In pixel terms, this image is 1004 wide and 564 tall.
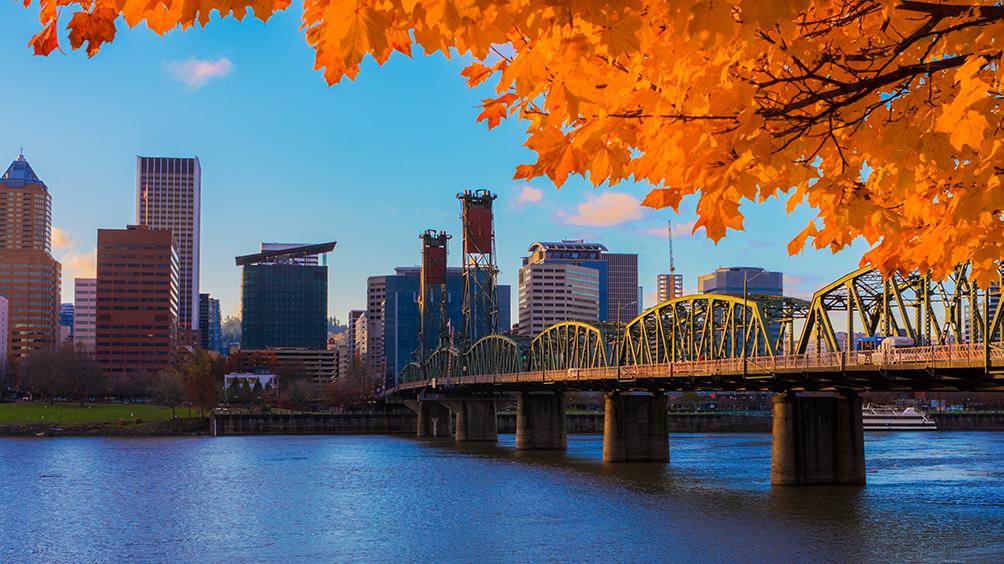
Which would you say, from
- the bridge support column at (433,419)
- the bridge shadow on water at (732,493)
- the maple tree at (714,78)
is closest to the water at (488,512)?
the bridge shadow on water at (732,493)

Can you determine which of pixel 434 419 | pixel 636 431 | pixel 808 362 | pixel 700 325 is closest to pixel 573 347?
pixel 700 325

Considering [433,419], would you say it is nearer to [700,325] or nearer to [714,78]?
[700,325]

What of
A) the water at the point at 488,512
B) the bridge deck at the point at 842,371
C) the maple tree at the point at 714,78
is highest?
the maple tree at the point at 714,78

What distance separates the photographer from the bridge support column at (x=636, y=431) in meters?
106

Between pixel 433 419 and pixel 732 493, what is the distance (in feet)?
417

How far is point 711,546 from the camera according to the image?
162 ft

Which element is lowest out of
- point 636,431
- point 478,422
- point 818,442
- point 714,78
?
point 478,422

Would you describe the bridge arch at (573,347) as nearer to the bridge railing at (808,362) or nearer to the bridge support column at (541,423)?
the bridge support column at (541,423)

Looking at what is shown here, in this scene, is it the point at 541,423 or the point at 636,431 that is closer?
the point at 636,431

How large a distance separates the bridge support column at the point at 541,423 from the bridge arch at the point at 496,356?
8678mm

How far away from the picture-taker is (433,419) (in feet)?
642

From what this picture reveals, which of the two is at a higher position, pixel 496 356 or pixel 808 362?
pixel 496 356

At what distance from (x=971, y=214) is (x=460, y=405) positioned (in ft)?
541

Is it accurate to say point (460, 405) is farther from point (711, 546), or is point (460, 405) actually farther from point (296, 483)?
point (711, 546)
